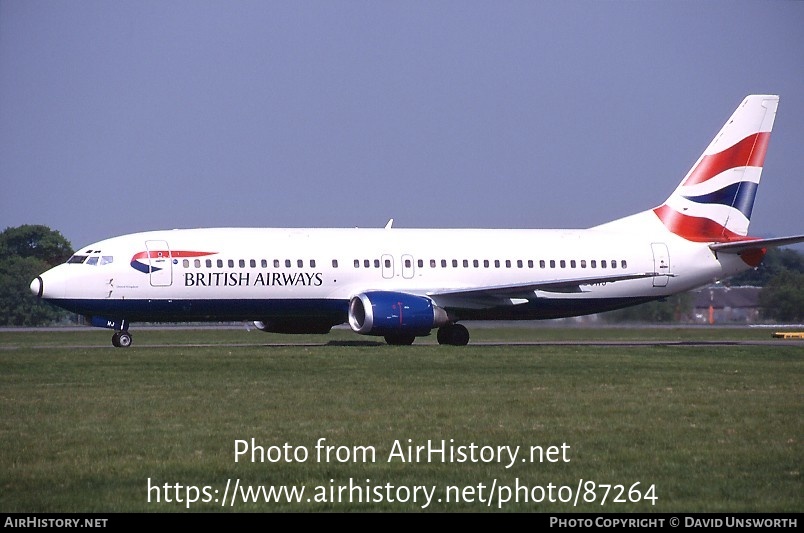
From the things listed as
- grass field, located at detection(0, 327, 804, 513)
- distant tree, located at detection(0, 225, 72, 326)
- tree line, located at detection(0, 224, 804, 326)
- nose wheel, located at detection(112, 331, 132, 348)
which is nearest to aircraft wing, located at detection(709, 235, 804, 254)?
tree line, located at detection(0, 224, 804, 326)

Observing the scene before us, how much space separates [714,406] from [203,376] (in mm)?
11237

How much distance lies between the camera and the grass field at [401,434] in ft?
41.9

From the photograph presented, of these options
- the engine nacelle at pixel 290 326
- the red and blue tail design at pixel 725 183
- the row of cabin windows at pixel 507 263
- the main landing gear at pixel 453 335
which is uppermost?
the red and blue tail design at pixel 725 183

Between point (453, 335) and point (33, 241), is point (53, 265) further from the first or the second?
point (453, 335)

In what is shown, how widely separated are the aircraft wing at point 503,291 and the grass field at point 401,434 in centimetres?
871

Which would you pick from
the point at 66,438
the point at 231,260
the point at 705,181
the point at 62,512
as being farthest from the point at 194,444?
the point at 705,181

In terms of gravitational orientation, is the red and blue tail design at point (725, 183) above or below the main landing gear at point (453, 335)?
above

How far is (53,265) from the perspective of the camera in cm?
8469

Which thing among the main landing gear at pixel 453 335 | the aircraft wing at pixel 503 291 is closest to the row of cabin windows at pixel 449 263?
the aircraft wing at pixel 503 291

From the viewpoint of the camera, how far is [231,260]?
3881 centimetres

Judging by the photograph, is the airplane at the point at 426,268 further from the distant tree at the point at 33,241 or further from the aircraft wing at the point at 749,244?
the distant tree at the point at 33,241

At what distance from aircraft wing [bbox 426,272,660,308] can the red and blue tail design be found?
17.1ft

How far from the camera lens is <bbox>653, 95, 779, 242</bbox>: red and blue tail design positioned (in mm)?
45750
